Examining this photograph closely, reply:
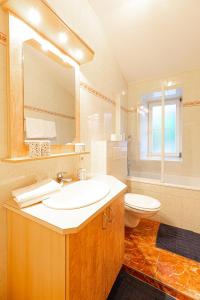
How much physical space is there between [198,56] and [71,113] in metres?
2.04

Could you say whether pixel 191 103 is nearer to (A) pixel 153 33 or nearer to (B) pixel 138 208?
(A) pixel 153 33

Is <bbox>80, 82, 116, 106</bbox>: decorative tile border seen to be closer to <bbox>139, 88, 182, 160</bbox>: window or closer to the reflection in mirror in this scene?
the reflection in mirror

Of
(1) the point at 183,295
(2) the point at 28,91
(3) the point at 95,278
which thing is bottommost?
(1) the point at 183,295

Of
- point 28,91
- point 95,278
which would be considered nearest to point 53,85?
point 28,91

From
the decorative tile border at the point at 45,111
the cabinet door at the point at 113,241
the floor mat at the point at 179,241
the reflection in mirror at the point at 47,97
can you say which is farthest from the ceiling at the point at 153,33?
the floor mat at the point at 179,241

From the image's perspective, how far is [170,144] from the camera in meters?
2.94

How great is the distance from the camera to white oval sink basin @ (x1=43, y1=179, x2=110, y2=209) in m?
0.86

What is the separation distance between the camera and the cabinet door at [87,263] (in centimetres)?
70

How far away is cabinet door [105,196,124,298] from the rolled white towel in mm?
401

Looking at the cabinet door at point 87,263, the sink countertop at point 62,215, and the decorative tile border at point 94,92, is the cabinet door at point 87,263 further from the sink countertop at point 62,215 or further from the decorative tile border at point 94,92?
the decorative tile border at point 94,92

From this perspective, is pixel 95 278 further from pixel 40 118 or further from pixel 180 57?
pixel 180 57

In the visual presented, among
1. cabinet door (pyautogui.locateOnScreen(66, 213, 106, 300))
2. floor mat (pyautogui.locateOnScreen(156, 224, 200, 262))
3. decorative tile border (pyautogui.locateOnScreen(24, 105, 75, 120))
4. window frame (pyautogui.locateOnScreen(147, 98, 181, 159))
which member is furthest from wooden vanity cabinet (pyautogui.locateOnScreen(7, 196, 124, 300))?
window frame (pyautogui.locateOnScreen(147, 98, 181, 159))

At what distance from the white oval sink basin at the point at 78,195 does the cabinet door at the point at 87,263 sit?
117 mm

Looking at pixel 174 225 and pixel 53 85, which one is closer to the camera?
pixel 53 85
